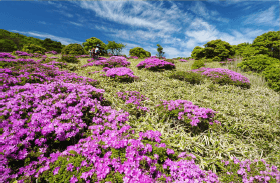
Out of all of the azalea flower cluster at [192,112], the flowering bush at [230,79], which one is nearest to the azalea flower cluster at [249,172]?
the azalea flower cluster at [192,112]

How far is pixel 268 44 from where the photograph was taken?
12.6 metres

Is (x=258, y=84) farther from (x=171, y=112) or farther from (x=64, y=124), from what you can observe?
(x=64, y=124)

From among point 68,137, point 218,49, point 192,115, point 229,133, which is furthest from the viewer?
point 218,49

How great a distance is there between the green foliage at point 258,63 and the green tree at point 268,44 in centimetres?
210

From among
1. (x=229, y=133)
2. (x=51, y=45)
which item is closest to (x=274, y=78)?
(x=229, y=133)

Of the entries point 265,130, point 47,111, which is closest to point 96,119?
point 47,111

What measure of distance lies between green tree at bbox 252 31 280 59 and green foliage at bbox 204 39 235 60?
28.5 feet

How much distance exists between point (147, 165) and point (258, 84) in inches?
414

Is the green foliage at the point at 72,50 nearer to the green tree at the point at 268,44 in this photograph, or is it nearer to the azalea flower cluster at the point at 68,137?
the azalea flower cluster at the point at 68,137

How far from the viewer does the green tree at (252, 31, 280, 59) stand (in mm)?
12070

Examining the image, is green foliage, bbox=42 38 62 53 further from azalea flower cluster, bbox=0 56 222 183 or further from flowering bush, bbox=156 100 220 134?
flowering bush, bbox=156 100 220 134

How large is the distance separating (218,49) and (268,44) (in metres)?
9.60

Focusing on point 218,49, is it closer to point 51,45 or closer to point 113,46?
point 113,46

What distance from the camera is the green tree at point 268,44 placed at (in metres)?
12.1
